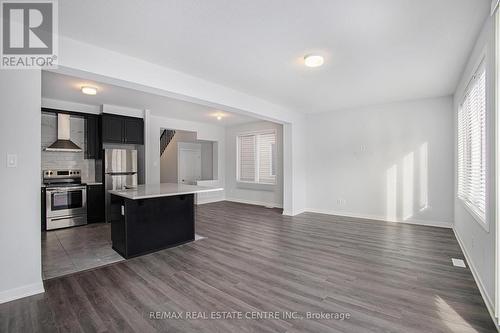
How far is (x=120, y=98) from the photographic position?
4961 mm

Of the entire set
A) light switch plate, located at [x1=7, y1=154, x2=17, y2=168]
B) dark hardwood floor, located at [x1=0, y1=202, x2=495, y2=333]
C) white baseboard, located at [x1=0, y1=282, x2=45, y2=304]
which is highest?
light switch plate, located at [x1=7, y1=154, x2=17, y2=168]

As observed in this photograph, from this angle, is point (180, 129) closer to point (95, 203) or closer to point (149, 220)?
point (95, 203)

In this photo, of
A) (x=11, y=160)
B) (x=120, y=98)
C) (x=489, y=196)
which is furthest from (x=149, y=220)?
(x=489, y=196)

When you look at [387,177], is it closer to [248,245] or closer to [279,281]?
[248,245]

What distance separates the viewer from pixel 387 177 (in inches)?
213

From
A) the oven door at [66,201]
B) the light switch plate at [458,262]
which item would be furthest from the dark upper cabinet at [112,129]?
the light switch plate at [458,262]

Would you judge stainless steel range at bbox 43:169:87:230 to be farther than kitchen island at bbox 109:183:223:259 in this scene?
Yes

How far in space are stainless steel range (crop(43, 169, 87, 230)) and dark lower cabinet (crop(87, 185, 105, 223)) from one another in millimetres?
86

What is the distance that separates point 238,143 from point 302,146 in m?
2.52

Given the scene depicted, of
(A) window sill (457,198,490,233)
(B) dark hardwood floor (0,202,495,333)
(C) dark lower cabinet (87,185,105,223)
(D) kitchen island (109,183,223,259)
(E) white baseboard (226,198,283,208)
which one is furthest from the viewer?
(E) white baseboard (226,198,283,208)

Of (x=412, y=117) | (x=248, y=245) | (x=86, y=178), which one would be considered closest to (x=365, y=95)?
(x=412, y=117)

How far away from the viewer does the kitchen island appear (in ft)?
11.2

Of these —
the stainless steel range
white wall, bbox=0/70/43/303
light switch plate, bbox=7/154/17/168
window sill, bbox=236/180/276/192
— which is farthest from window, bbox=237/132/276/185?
light switch plate, bbox=7/154/17/168

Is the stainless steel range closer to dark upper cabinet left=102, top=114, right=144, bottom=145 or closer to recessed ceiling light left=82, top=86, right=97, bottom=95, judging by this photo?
dark upper cabinet left=102, top=114, right=144, bottom=145
